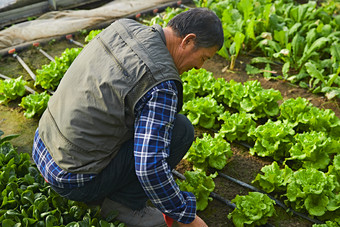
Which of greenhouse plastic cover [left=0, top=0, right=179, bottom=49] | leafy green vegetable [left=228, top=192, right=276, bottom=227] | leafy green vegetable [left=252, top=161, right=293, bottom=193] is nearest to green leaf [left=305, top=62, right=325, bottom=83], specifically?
leafy green vegetable [left=252, top=161, right=293, bottom=193]

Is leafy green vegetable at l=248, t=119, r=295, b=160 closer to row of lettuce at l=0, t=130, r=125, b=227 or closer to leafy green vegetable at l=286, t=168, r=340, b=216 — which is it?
leafy green vegetable at l=286, t=168, r=340, b=216

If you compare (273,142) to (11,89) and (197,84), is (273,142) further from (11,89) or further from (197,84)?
(11,89)

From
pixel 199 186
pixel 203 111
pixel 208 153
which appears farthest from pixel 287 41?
pixel 199 186

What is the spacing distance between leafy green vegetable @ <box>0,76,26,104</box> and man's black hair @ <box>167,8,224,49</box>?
2.83 meters

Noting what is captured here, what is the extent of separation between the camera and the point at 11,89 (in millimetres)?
4637

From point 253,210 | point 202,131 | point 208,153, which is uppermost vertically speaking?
point 208,153

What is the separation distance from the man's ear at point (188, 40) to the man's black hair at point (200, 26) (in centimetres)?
2

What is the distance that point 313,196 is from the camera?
10.6ft

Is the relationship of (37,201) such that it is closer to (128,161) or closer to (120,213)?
(120,213)

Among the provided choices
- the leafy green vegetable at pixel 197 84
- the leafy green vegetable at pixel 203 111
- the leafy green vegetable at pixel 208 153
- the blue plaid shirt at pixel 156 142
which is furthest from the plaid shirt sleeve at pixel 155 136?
the leafy green vegetable at pixel 197 84

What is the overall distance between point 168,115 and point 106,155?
21.9 inches

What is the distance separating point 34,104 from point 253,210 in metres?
2.56

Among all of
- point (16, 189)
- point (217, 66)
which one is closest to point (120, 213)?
point (16, 189)

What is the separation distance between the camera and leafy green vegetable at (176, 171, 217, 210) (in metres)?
3.32
